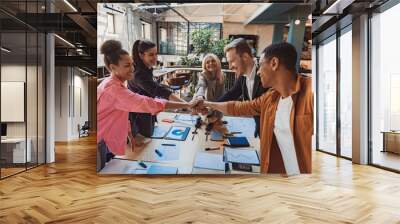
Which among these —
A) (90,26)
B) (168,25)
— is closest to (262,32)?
(168,25)

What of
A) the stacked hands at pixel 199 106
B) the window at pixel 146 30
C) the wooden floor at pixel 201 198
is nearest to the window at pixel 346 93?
the wooden floor at pixel 201 198

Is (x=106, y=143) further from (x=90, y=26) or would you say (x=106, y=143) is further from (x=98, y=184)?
(x=90, y=26)

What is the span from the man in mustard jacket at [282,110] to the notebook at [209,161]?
738 mm

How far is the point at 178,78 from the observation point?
6.70 metres

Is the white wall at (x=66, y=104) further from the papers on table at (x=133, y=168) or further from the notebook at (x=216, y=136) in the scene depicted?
the notebook at (x=216, y=136)

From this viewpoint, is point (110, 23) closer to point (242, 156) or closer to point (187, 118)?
point (187, 118)

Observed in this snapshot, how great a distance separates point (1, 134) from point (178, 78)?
3335mm

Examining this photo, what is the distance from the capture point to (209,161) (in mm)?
6660

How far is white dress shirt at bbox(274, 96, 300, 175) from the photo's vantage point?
658 centimetres

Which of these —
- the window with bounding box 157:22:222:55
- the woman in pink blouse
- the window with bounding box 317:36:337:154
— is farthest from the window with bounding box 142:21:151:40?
the window with bounding box 317:36:337:154

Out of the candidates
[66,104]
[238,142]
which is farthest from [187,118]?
[66,104]

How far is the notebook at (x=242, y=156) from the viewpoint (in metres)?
6.64

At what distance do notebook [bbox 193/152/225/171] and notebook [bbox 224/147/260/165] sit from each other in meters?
0.11

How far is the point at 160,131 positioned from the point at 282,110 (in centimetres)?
216
